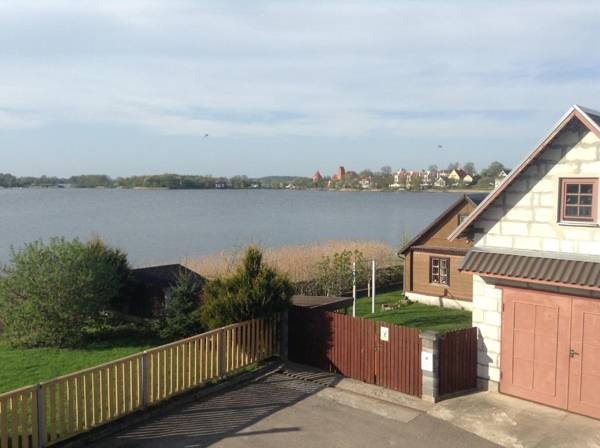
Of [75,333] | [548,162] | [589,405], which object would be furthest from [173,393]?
[548,162]

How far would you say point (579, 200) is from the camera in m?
11.4

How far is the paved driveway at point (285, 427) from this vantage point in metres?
10.3

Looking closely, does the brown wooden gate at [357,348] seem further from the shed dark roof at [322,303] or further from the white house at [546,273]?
the shed dark roof at [322,303]

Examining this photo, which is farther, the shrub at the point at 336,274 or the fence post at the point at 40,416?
the shrub at the point at 336,274

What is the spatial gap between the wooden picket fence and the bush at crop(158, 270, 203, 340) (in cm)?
308

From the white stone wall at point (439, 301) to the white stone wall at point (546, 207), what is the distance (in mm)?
12494

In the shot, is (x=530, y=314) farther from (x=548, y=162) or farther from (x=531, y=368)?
(x=548, y=162)

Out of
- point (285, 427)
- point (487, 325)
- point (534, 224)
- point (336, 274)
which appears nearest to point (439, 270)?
point (336, 274)

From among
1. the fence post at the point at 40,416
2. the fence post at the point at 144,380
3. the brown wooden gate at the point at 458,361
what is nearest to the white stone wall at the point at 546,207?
the brown wooden gate at the point at 458,361

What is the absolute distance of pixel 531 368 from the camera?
12.0 meters

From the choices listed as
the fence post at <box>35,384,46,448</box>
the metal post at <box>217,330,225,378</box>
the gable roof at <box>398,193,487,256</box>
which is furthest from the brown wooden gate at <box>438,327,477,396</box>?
the gable roof at <box>398,193,487,256</box>

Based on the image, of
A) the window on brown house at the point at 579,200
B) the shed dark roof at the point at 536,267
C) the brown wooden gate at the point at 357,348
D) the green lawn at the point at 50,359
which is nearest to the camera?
the shed dark roof at the point at 536,267

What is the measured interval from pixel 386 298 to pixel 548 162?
661 inches

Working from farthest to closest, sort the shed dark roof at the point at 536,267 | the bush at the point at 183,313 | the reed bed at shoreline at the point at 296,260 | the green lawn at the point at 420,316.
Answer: the reed bed at shoreline at the point at 296,260
the green lawn at the point at 420,316
the bush at the point at 183,313
the shed dark roof at the point at 536,267
